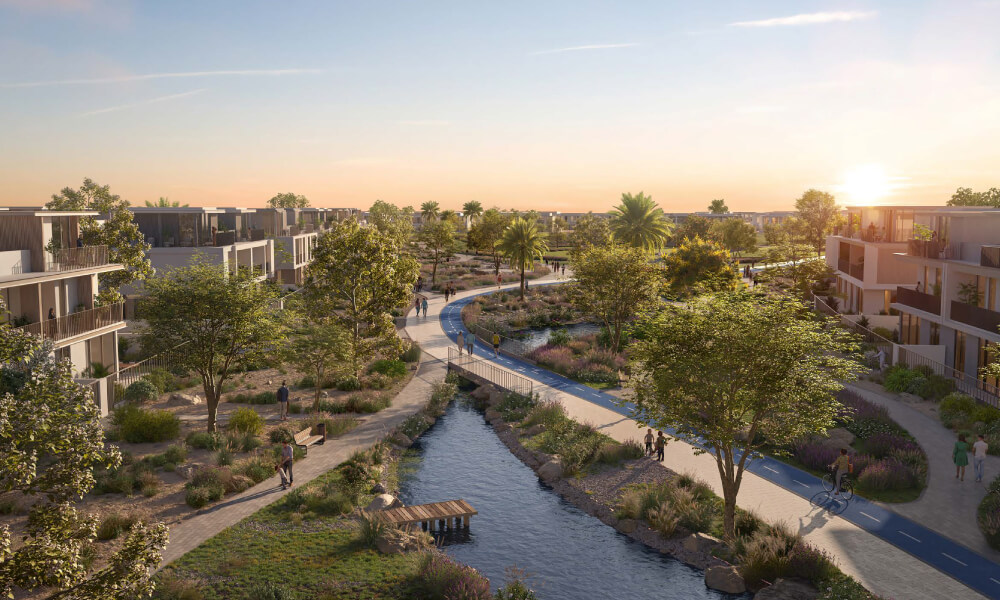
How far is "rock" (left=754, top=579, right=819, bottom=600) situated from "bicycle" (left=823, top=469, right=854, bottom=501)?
5.55 m

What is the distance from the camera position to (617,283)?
42.9 m

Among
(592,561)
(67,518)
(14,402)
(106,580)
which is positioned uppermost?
(14,402)

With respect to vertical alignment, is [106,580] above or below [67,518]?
below

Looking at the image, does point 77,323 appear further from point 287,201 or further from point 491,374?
point 287,201

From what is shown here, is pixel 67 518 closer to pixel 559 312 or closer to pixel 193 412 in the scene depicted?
pixel 193 412

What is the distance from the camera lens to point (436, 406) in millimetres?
33281

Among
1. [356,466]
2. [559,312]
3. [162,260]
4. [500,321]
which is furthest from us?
[559,312]

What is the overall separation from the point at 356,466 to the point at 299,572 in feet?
22.0

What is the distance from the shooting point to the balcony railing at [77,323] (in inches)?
1038

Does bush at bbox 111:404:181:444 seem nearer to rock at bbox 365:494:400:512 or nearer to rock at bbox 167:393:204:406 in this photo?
rock at bbox 167:393:204:406

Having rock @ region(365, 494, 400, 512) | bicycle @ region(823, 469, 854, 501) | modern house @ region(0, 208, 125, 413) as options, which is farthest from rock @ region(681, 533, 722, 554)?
modern house @ region(0, 208, 125, 413)

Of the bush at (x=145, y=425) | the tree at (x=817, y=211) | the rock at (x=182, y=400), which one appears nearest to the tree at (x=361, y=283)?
the rock at (x=182, y=400)

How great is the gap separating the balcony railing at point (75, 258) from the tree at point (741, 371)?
2343 cm

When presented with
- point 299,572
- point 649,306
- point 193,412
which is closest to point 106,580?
point 299,572
